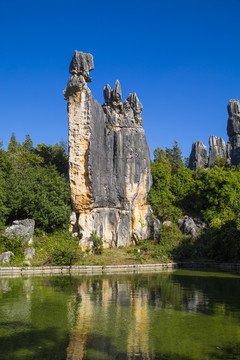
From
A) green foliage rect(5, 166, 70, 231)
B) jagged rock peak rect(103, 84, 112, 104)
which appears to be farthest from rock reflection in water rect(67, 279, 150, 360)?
jagged rock peak rect(103, 84, 112, 104)

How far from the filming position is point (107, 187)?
2545cm

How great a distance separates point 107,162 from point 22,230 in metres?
8.02

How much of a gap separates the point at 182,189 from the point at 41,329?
26143 millimetres

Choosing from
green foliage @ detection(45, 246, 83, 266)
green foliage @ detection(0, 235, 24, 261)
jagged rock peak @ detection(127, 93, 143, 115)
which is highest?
jagged rock peak @ detection(127, 93, 143, 115)

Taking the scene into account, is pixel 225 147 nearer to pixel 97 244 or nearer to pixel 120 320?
pixel 97 244

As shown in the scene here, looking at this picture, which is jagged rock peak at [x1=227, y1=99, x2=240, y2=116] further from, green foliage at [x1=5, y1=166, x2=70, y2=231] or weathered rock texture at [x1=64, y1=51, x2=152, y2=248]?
green foliage at [x1=5, y1=166, x2=70, y2=231]

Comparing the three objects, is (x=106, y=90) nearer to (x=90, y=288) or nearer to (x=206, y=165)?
(x=90, y=288)

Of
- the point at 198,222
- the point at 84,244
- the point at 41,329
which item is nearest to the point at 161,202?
the point at 198,222

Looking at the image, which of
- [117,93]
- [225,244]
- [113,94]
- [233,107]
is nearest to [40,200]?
[113,94]

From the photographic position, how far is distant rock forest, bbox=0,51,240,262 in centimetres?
2345

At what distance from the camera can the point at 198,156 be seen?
155 ft

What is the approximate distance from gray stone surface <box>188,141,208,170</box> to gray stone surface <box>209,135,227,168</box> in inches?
36.0

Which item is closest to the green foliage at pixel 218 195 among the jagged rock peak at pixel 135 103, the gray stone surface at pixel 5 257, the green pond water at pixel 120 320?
the jagged rock peak at pixel 135 103

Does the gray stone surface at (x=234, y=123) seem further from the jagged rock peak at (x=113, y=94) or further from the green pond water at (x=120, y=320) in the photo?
the green pond water at (x=120, y=320)
